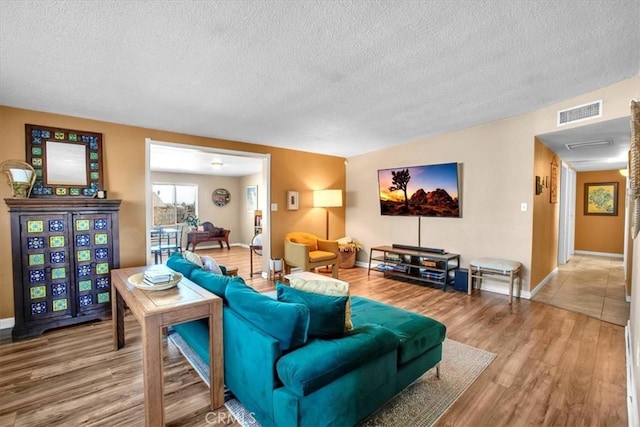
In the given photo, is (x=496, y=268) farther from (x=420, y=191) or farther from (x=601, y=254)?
(x=601, y=254)

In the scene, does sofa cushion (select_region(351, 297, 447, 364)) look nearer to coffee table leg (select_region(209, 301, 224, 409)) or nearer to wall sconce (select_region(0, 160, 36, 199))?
coffee table leg (select_region(209, 301, 224, 409))

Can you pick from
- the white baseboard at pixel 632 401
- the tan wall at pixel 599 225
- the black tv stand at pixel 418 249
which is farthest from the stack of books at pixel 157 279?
Result: the tan wall at pixel 599 225

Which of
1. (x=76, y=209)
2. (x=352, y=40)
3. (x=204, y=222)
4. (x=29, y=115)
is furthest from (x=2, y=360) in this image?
(x=204, y=222)

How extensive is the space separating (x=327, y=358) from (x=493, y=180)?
4076mm

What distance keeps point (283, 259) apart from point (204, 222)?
4620 millimetres

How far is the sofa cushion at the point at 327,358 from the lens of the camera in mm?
1427

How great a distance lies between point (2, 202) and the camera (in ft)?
10.3

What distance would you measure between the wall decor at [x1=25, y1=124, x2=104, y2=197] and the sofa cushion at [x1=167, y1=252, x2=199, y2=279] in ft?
5.58

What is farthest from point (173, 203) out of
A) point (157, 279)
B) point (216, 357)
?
point (216, 357)

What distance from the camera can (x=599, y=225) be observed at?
7.37 metres

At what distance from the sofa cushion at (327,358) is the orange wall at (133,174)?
3.32 m

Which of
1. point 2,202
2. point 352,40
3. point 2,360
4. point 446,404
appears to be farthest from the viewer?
point 2,202

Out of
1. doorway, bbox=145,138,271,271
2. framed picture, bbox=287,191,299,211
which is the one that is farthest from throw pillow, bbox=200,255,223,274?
doorway, bbox=145,138,271,271

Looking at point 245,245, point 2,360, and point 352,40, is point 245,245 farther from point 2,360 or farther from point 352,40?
point 352,40
